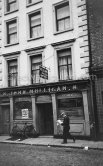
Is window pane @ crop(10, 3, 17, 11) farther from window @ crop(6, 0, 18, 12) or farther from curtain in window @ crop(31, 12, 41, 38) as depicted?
curtain in window @ crop(31, 12, 41, 38)

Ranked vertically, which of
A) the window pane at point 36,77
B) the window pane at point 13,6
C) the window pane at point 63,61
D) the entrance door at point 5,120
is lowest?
the entrance door at point 5,120

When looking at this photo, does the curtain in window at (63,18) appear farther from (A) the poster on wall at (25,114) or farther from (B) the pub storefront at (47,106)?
(A) the poster on wall at (25,114)

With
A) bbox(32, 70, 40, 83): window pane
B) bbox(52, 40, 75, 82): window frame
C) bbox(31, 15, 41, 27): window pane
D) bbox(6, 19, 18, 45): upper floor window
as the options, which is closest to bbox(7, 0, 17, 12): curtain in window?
bbox(6, 19, 18, 45): upper floor window

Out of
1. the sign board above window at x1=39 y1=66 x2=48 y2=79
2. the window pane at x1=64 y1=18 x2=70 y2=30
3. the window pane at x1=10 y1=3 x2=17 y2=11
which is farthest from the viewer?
the window pane at x1=10 y1=3 x2=17 y2=11

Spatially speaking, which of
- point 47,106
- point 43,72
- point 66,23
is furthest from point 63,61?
point 47,106

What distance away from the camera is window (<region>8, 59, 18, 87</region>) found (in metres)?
17.6

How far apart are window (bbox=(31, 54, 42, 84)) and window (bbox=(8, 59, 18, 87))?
171cm

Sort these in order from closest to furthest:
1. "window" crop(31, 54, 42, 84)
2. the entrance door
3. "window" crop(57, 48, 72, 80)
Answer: "window" crop(57, 48, 72, 80), "window" crop(31, 54, 42, 84), the entrance door

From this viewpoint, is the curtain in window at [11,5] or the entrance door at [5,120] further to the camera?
the curtain in window at [11,5]

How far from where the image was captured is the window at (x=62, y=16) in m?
15.8

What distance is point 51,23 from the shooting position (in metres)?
16.1

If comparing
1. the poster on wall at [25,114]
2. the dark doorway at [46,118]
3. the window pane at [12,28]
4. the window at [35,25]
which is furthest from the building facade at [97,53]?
the window pane at [12,28]

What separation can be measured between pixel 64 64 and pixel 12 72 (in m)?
5.01

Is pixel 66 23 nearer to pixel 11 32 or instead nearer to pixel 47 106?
pixel 11 32
